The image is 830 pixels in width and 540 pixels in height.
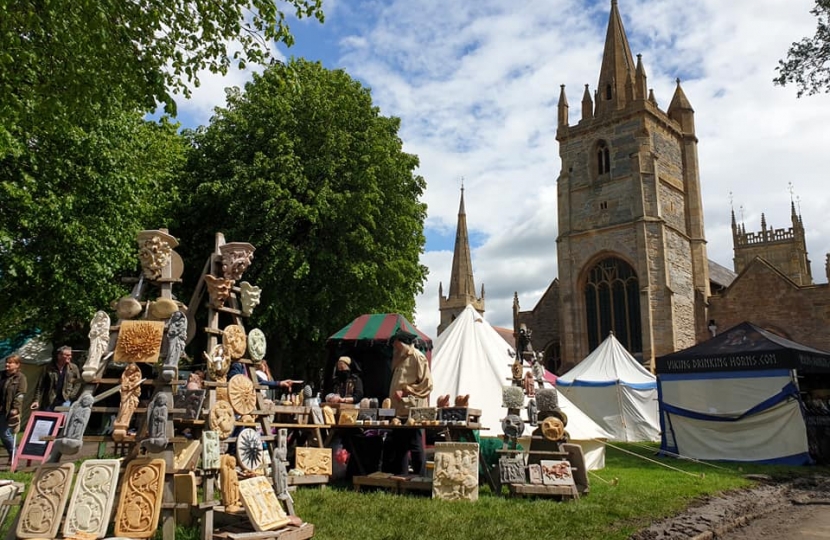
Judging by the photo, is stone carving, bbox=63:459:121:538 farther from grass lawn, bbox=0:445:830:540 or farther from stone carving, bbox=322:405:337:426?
stone carving, bbox=322:405:337:426

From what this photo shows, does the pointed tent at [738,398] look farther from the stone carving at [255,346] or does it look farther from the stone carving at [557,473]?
the stone carving at [255,346]

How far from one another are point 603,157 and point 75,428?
32.0 meters

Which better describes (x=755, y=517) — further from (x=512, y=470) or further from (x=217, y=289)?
Answer: (x=217, y=289)

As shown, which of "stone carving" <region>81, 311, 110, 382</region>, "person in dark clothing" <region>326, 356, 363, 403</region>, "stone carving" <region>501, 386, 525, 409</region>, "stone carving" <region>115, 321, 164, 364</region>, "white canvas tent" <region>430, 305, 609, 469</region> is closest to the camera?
"stone carving" <region>81, 311, 110, 382</region>

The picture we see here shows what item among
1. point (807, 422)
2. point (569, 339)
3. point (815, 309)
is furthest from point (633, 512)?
point (569, 339)

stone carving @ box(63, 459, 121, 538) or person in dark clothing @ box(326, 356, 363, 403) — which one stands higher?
person in dark clothing @ box(326, 356, 363, 403)

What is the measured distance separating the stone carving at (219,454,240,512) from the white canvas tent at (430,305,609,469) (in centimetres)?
607

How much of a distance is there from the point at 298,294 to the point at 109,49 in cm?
1044

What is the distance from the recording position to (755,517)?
7.27m

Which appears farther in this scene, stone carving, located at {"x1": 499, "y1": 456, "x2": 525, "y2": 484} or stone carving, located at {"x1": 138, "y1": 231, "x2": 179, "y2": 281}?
stone carving, located at {"x1": 499, "y1": 456, "x2": 525, "y2": 484}

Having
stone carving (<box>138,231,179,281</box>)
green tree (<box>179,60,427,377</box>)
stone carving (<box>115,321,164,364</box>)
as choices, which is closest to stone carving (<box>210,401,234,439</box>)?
stone carving (<box>115,321,164,364</box>)

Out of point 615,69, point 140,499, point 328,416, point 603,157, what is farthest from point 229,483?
point 615,69

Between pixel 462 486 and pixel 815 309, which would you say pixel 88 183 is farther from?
pixel 815 309

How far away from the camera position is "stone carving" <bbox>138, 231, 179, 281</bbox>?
226 inches
